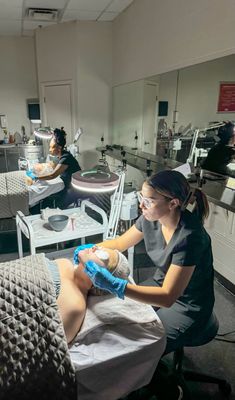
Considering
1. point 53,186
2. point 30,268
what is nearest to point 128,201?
point 30,268

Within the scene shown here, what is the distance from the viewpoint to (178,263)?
43.7 inches

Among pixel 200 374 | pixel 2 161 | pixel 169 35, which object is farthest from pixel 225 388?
pixel 2 161

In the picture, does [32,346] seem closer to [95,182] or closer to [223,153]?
[95,182]

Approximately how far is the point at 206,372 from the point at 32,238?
49.4 inches

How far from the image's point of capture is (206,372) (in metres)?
1.52

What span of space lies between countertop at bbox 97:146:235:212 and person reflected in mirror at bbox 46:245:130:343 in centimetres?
88

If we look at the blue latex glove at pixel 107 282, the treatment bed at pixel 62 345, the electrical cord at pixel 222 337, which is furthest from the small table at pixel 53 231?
the electrical cord at pixel 222 337

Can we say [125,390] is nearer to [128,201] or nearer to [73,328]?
[73,328]

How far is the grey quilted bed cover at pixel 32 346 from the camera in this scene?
809 millimetres

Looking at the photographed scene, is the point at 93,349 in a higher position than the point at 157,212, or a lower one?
lower

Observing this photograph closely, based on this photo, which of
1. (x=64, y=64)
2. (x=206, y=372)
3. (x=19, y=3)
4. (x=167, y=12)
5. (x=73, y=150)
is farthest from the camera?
(x=64, y=64)

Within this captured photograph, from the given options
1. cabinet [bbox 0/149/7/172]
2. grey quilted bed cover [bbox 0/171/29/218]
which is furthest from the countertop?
cabinet [bbox 0/149/7/172]

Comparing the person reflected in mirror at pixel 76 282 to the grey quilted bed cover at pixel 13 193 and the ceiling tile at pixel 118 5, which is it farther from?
the ceiling tile at pixel 118 5

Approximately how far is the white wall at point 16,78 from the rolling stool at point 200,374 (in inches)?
186
